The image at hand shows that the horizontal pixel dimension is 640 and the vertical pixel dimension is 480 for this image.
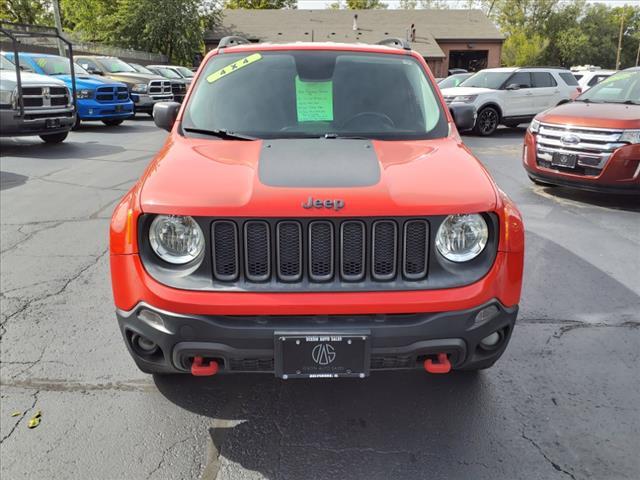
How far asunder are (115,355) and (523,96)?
1439 centimetres

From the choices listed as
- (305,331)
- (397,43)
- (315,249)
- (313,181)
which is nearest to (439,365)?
(305,331)

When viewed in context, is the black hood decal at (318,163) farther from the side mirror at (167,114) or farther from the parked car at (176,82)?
the parked car at (176,82)

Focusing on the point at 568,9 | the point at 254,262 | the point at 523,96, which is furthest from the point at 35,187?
the point at 568,9

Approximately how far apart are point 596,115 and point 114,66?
644 inches

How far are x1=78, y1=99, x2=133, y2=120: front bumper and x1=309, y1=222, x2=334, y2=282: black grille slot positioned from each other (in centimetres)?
1419

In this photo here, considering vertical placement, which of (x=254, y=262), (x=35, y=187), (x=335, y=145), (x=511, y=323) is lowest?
(x=35, y=187)

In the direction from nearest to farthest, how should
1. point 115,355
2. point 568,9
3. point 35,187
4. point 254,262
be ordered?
point 254,262, point 115,355, point 35,187, point 568,9

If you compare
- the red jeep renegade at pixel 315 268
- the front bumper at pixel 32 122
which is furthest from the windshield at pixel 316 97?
the front bumper at pixel 32 122

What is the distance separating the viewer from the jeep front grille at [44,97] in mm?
11297

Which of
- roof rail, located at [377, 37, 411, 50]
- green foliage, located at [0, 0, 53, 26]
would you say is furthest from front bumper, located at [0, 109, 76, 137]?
green foliage, located at [0, 0, 53, 26]

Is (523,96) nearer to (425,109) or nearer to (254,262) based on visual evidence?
(425,109)

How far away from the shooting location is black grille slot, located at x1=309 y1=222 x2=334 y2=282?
2.47m

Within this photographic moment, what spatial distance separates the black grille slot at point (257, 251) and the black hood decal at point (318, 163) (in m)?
0.21

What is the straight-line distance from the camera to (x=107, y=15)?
44.0 metres
